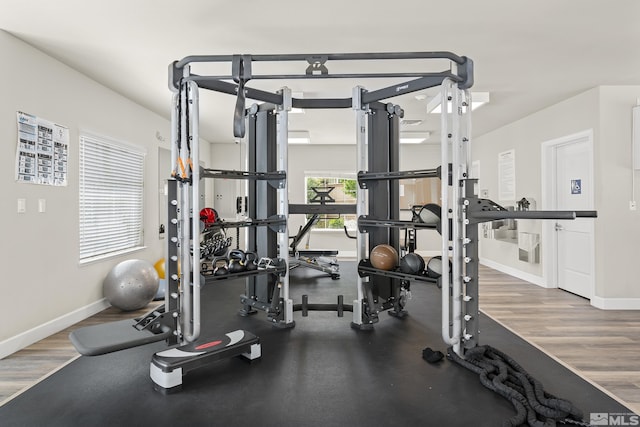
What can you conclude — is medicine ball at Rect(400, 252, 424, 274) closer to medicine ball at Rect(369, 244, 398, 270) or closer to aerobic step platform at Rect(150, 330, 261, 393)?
medicine ball at Rect(369, 244, 398, 270)

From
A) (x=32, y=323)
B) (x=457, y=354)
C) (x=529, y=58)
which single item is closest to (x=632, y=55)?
(x=529, y=58)

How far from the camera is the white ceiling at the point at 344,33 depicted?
2.45 m

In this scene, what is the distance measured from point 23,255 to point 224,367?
6.27 ft

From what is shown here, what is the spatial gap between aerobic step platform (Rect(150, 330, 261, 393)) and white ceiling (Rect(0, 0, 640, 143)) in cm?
208

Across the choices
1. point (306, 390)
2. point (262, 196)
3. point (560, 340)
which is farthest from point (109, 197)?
point (560, 340)

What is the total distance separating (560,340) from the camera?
2.95 m

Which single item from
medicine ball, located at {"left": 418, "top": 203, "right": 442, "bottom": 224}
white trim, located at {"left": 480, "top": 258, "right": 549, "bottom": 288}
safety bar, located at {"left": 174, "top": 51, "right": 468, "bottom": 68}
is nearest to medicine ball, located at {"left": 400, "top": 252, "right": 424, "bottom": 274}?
medicine ball, located at {"left": 418, "top": 203, "right": 442, "bottom": 224}

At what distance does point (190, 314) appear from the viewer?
2.42 m

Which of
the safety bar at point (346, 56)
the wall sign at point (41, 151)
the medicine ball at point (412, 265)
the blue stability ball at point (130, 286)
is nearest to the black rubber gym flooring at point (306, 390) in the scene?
the medicine ball at point (412, 265)

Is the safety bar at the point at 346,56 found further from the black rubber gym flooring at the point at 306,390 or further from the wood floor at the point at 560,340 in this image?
the wood floor at the point at 560,340

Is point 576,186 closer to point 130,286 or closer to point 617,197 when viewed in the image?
point 617,197

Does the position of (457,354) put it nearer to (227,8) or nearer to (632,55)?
(227,8)

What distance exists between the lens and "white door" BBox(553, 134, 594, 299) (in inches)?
167

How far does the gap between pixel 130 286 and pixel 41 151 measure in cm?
140
